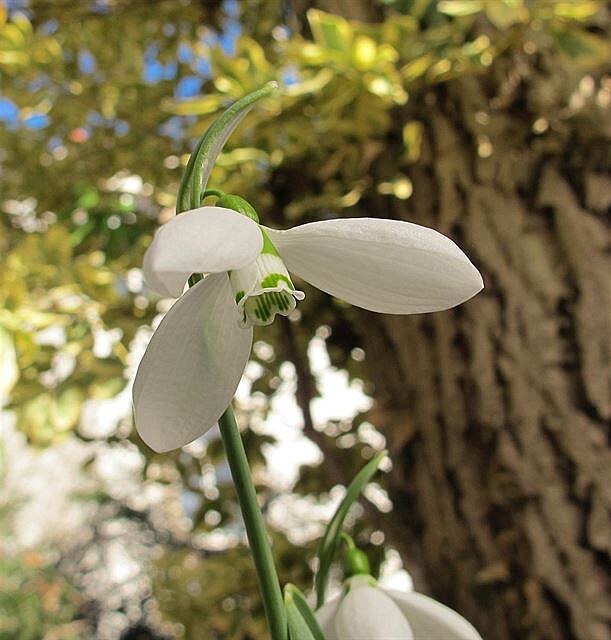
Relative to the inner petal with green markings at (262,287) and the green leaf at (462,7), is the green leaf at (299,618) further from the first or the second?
the green leaf at (462,7)

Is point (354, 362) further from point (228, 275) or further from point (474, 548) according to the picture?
point (228, 275)

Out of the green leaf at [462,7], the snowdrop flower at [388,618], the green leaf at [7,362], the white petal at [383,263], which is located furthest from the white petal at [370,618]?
the green leaf at [462,7]

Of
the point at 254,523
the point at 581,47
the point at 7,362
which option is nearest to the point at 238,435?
the point at 254,523

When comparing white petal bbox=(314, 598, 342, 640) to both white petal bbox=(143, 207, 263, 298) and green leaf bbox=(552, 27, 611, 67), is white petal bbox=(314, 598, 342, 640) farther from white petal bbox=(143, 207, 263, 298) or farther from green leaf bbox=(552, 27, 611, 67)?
green leaf bbox=(552, 27, 611, 67)

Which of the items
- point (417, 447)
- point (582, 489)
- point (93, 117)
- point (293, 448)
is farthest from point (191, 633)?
point (293, 448)

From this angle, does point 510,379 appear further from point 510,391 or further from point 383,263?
point 383,263

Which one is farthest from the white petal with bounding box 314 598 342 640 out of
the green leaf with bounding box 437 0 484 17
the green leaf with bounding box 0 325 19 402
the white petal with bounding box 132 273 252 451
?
the green leaf with bounding box 437 0 484 17
